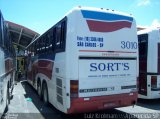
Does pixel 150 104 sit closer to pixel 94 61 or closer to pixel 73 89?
pixel 94 61

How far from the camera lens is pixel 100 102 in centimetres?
680

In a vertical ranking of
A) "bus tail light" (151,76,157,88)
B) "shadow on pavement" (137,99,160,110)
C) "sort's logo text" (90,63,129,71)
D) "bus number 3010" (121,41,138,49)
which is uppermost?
"bus number 3010" (121,41,138,49)

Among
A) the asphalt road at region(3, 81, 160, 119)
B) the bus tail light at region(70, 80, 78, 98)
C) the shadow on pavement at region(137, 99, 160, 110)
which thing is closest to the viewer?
the bus tail light at region(70, 80, 78, 98)

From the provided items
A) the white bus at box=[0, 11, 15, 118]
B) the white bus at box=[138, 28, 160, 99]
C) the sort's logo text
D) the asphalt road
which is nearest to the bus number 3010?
the sort's logo text

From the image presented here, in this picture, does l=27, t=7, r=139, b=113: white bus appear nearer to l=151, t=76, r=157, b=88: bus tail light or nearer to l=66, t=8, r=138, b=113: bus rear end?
l=66, t=8, r=138, b=113: bus rear end

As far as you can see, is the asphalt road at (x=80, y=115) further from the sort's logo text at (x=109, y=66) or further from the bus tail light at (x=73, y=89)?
the sort's logo text at (x=109, y=66)

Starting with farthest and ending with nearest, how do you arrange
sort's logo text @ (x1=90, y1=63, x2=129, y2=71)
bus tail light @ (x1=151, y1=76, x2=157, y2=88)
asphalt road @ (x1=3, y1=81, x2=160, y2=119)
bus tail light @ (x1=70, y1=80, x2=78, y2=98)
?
bus tail light @ (x1=151, y1=76, x2=157, y2=88) → asphalt road @ (x1=3, y1=81, x2=160, y2=119) → sort's logo text @ (x1=90, y1=63, x2=129, y2=71) → bus tail light @ (x1=70, y1=80, x2=78, y2=98)

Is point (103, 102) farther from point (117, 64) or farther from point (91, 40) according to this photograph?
point (91, 40)

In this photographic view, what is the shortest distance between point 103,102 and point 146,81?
10.9ft

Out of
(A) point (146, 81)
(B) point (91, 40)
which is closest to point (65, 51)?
(B) point (91, 40)

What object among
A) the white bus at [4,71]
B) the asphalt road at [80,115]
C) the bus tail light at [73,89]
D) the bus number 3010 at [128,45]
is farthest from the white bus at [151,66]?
→ the white bus at [4,71]

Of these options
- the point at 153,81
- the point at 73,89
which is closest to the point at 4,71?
the point at 73,89

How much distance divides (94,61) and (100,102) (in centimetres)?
120

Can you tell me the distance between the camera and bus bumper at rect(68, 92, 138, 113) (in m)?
6.48
